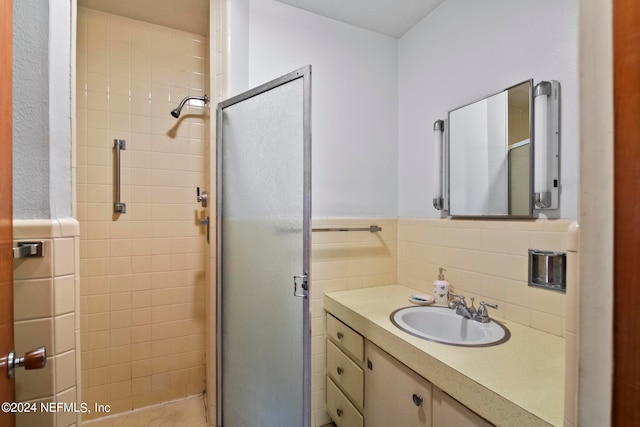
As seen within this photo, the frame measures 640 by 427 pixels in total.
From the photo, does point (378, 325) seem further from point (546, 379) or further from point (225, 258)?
point (225, 258)

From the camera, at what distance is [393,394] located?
119 centimetres

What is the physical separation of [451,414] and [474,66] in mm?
1582

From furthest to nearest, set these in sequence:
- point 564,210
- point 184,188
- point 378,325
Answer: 1. point 184,188
2. point 378,325
3. point 564,210

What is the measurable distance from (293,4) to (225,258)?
1.57 m

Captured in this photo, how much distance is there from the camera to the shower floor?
5.82 feet

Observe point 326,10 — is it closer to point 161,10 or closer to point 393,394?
point 161,10

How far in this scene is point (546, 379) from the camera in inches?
33.5

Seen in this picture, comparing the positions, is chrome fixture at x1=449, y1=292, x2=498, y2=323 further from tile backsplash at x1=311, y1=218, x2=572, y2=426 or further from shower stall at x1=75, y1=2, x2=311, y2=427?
shower stall at x1=75, y1=2, x2=311, y2=427

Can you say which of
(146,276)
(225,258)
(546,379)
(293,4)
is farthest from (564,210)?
(146,276)

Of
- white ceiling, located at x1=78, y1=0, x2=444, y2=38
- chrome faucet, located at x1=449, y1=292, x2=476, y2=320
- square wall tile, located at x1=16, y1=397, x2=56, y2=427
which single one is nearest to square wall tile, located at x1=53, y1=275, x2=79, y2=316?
square wall tile, located at x1=16, y1=397, x2=56, y2=427

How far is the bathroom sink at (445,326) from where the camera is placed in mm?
1193

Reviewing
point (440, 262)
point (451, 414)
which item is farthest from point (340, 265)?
point (451, 414)

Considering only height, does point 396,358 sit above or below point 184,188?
below

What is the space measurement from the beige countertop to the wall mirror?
541mm
